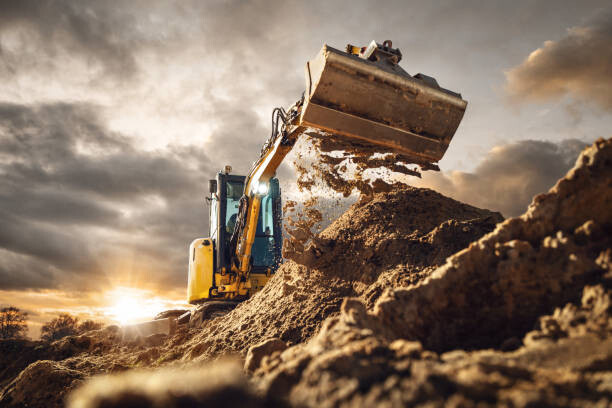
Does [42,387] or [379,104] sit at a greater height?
[379,104]

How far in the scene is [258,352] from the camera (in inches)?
112

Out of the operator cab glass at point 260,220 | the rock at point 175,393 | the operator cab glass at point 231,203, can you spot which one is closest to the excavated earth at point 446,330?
the rock at point 175,393

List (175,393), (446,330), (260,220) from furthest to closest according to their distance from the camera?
(260,220) → (446,330) → (175,393)

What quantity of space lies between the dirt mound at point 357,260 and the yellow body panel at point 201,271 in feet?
9.54

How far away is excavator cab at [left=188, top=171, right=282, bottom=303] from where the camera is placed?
9211 mm

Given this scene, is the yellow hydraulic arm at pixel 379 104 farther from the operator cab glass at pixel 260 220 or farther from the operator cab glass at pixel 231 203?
the operator cab glass at pixel 231 203

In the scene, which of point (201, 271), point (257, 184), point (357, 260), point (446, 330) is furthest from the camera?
point (201, 271)

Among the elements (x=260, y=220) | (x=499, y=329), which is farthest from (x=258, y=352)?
(x=260, y=220)

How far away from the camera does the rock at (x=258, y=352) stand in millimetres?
2755

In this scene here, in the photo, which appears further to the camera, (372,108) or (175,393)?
(372,108)

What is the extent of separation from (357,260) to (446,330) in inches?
102

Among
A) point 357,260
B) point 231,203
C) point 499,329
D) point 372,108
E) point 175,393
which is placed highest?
point 231,203

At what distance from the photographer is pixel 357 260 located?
16.7ft

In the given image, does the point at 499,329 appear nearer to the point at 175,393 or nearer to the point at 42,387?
the point at 175,393
